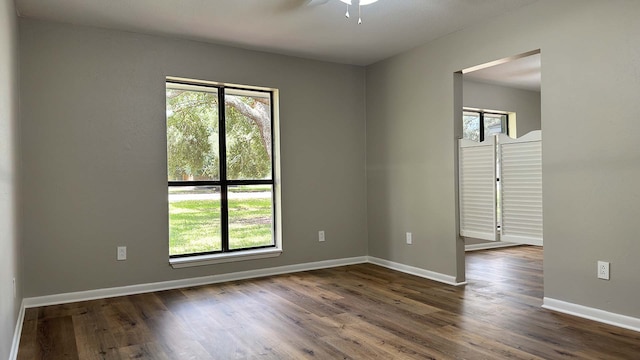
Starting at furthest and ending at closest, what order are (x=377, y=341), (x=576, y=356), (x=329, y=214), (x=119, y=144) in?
(x=329, y=214) < (x=119, y=144) < (x=377, y=341) < (x=576, y=356)

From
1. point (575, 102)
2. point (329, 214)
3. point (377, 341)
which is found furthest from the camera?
point (329, 214)

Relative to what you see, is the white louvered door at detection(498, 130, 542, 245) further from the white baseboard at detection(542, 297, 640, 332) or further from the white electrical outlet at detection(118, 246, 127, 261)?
the white electrical outlet at detection(118, 246, 127, 261)

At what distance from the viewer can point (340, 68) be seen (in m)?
5.18

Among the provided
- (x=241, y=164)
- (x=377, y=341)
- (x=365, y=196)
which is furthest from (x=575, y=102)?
(x=241, y=164)

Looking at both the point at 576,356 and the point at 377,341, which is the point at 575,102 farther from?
the point at 377,341

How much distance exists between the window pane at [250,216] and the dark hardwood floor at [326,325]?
55 cm

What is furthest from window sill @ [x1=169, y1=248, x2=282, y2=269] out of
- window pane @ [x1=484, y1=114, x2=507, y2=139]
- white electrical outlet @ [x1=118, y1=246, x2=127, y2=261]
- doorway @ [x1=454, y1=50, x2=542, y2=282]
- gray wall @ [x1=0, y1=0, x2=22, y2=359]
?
window pane @ [x1=484, y1=114, x2=507, y2=139]

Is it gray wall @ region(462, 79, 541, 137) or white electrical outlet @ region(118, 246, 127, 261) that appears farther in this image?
gray wall @ region(462, 79, 541, 137)

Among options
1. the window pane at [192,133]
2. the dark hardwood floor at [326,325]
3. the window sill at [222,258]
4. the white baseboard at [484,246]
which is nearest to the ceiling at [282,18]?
the window pane at [192,133]

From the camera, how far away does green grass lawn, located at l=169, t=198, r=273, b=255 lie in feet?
14.3

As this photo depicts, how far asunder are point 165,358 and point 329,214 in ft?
9.28

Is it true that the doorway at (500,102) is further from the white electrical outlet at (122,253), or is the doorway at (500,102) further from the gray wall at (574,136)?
the white electrical outlet at (122,253)

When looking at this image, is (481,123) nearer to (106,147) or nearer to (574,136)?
(574,136)

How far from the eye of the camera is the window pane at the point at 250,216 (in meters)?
4.63
